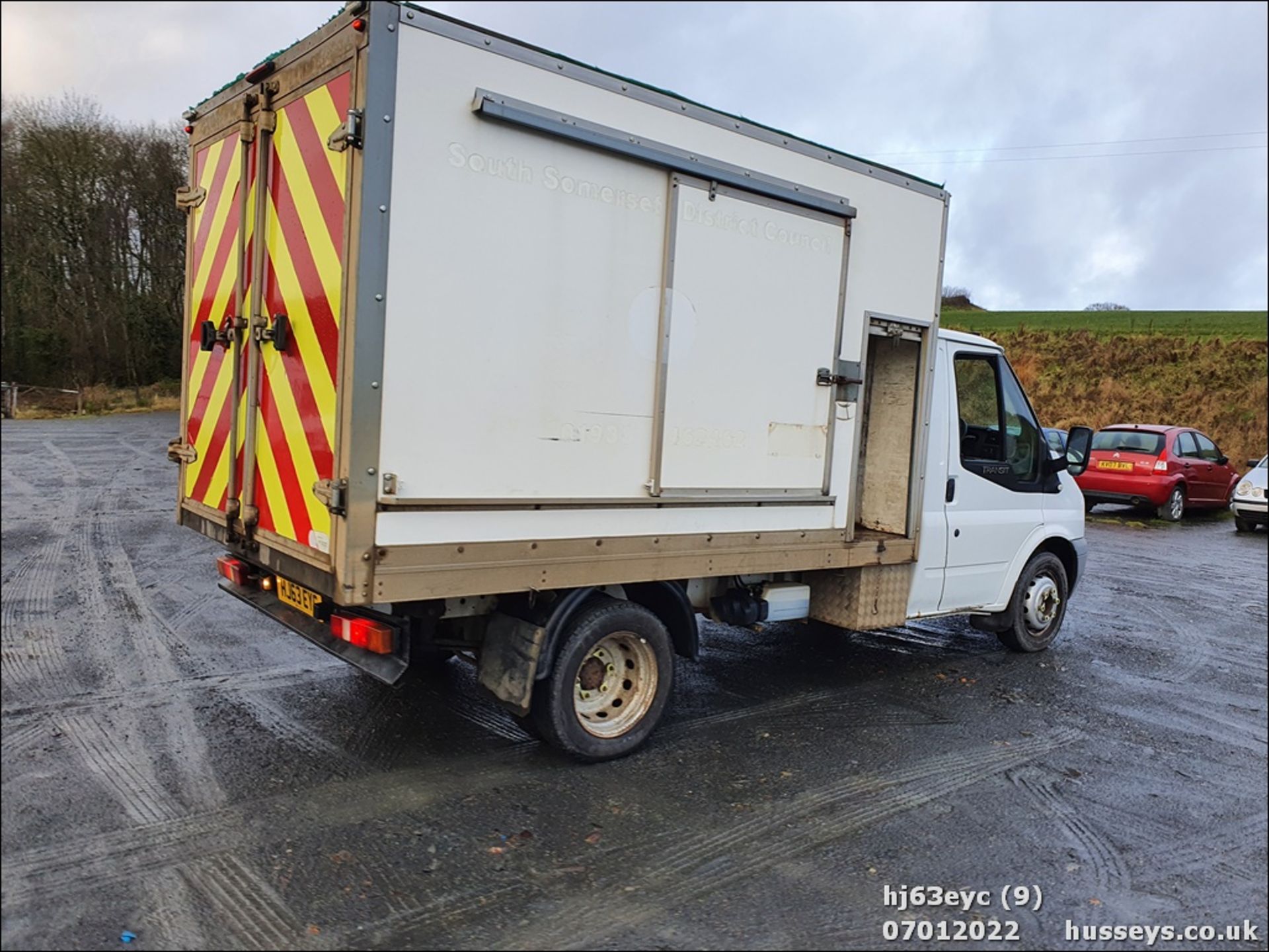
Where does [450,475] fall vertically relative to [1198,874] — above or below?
above

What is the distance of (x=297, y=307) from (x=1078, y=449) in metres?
5.54

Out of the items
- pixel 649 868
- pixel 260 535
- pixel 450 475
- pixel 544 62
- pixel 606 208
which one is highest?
pixel 544 62

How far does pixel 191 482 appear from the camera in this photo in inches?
195

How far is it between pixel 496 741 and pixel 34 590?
2870 mm

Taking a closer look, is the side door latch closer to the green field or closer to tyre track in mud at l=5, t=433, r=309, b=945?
tyre track in mud at l=5, t=433, r=309, b=945

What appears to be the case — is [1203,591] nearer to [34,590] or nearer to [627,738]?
[627,738]

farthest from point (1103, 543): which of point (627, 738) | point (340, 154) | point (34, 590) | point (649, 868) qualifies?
point (34, 590)

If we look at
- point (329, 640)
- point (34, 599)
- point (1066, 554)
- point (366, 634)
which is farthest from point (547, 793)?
point (1066, 554)

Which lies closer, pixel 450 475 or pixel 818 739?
pixel 450 475

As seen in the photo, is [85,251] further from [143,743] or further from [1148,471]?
[1148,471]

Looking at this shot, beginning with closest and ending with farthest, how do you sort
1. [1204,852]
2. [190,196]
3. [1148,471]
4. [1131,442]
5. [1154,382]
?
[1204,852] → [190,196] → [1148,471] → [1131,442] → [1154,382]

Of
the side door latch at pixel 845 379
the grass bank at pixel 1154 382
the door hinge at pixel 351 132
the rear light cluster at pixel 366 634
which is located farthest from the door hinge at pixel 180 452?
the grass bank at pixel 1154 382

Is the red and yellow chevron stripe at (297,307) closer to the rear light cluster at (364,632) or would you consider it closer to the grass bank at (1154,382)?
the rear light cluster at (364,632)

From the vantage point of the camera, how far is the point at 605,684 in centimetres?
454
